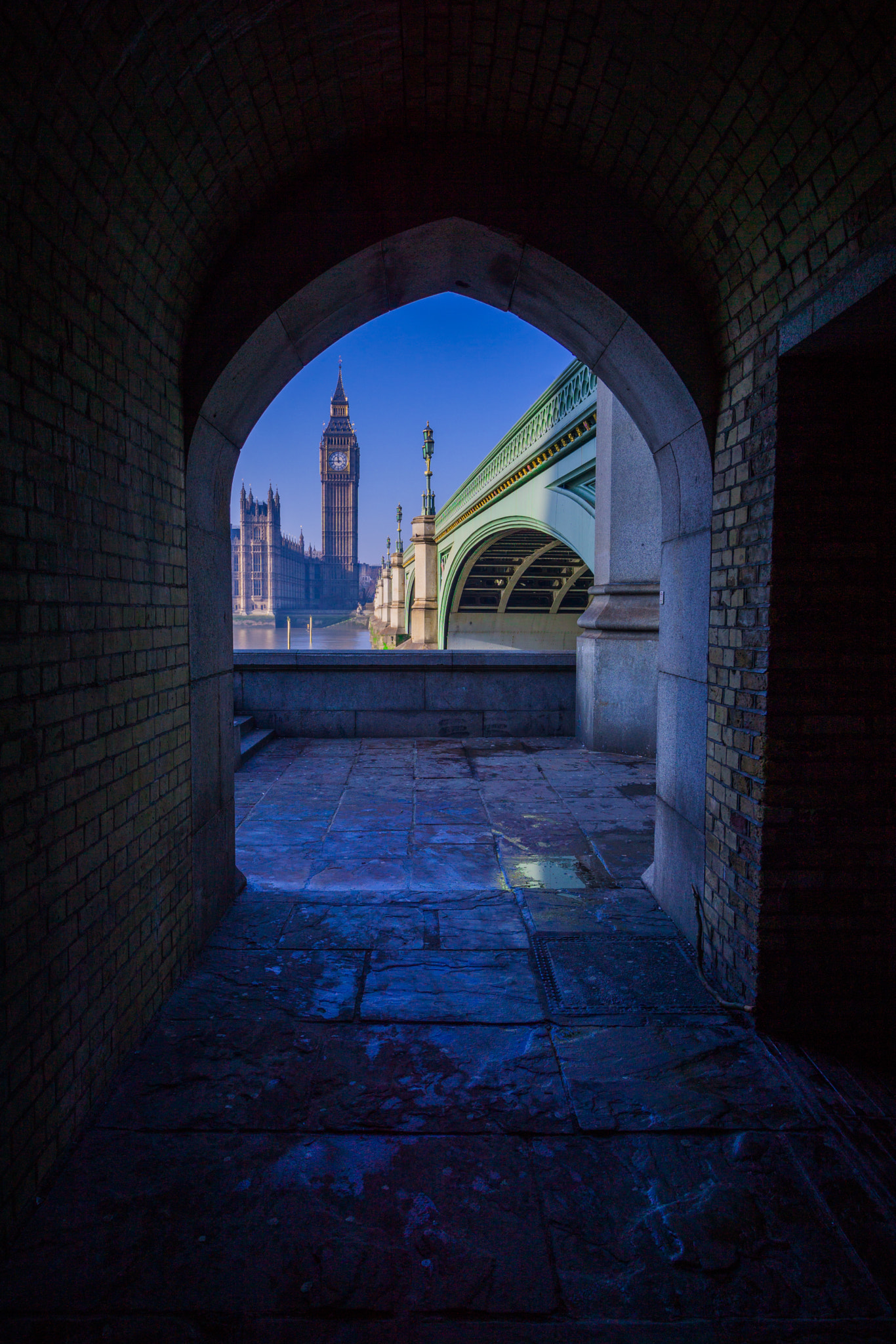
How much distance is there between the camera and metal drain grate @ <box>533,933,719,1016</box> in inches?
119

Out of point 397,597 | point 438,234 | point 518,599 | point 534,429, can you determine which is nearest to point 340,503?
point 397,597

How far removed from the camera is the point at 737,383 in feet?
9.96

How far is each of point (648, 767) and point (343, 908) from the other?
14.1 ft

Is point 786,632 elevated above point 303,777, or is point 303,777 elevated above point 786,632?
point 786,632

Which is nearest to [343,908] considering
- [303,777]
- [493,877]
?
[493,877]

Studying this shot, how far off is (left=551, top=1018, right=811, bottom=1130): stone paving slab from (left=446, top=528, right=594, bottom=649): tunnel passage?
25.4 m

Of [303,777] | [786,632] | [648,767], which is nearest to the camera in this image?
[786,632]

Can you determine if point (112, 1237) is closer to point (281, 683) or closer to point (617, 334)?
point (617, 334)

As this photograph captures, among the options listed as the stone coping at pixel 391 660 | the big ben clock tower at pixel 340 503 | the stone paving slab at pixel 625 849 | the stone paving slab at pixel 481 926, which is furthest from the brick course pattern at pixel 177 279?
the big ben clock tower at pixel 340 503

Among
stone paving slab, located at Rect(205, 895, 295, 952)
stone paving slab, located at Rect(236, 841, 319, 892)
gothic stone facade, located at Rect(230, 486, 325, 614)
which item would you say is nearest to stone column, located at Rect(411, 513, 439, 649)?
stone paving slab, located at Rect(236, 841, 319, 892)

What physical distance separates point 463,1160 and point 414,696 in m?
6.92

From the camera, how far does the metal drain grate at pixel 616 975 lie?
3.03m

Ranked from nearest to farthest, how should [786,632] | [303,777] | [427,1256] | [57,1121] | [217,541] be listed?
1. [427,1256]
2. [57,1121]
3. [786,632]
4. [217,541]
5. [303,777]

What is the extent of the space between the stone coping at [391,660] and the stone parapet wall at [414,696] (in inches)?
0.4
